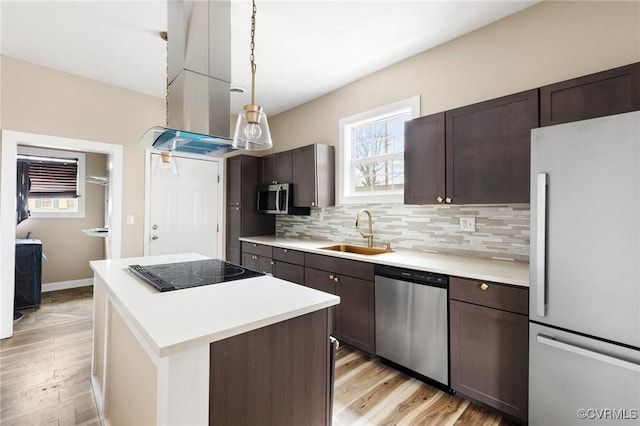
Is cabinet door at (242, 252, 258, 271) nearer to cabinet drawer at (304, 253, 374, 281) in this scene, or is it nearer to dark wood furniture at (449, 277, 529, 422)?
cabinet drawer at (304, 253, 374, 281)

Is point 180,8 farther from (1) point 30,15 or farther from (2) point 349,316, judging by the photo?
(2) point 349,316

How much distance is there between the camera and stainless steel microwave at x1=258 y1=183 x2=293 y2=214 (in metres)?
3.79

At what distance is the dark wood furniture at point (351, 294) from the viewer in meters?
2.46

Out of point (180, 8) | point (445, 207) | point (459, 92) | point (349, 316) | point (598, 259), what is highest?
point (180, 8)

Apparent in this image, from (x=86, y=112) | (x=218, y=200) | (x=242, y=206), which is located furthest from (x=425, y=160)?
(x=86, y=112)

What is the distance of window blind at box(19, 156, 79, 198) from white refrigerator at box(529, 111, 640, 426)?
20.3 ft

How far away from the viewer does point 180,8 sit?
2027 millimetres

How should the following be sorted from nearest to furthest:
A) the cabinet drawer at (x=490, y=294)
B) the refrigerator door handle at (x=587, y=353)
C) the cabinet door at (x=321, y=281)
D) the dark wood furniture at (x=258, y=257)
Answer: the refrigerator door handle at (x=587, y=353) < the cabinet drawer at (x=490, y=294) < the cabinet door at (x=321, y=281) < the dark wood furniture at (x=258, y=257)

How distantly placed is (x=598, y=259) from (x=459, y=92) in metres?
1.71

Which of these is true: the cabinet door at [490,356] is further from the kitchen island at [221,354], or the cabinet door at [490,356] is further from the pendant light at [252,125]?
the pendant light at [252,125]

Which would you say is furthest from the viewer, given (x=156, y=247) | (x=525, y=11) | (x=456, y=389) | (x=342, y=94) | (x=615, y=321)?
(x=156, y=247)

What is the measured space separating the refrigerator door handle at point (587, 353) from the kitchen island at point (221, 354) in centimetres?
113

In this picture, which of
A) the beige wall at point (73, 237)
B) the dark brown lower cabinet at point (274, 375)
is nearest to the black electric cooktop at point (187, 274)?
the dark brown lower cabinet at point (274, 375)

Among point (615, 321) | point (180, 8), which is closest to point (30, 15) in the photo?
point (180, 8)
